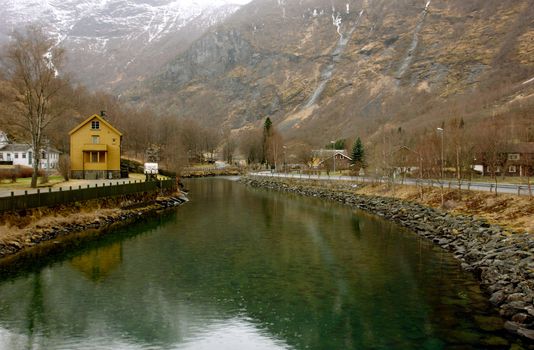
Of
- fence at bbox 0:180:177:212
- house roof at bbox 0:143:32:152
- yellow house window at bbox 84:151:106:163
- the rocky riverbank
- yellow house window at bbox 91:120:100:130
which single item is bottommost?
the rocky riverbank

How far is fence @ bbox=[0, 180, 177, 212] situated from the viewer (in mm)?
32469

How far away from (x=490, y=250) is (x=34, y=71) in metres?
43.6

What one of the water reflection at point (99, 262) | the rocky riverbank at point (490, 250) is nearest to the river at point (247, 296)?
the water reflection at point (99, 262)

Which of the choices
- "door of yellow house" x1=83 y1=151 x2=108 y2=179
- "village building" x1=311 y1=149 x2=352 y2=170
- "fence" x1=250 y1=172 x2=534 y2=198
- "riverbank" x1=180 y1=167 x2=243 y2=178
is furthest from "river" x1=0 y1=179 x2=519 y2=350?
"riverbank" x1=180 y1=167 x2=243 y2=178

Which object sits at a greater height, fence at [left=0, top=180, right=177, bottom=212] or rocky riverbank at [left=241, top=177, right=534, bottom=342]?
fence at [left=0, top=180, right=177, bottom=212]

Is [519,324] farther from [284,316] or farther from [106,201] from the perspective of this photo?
[106,201]

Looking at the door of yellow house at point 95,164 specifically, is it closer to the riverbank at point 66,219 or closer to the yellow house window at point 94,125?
the yellow house window at point 94,125

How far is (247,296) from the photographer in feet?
72.0

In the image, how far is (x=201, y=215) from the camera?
51.0 m

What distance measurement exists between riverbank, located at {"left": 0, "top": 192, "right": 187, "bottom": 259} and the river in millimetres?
2735

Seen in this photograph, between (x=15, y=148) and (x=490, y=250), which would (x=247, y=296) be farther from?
(x=15, y=148)

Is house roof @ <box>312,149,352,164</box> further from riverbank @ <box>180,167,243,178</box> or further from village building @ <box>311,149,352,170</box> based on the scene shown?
riverbank @ <box>180,167,243,178</box>

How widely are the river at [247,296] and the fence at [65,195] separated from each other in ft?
15.8

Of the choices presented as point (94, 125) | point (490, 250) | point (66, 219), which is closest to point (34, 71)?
point (66, 219)
